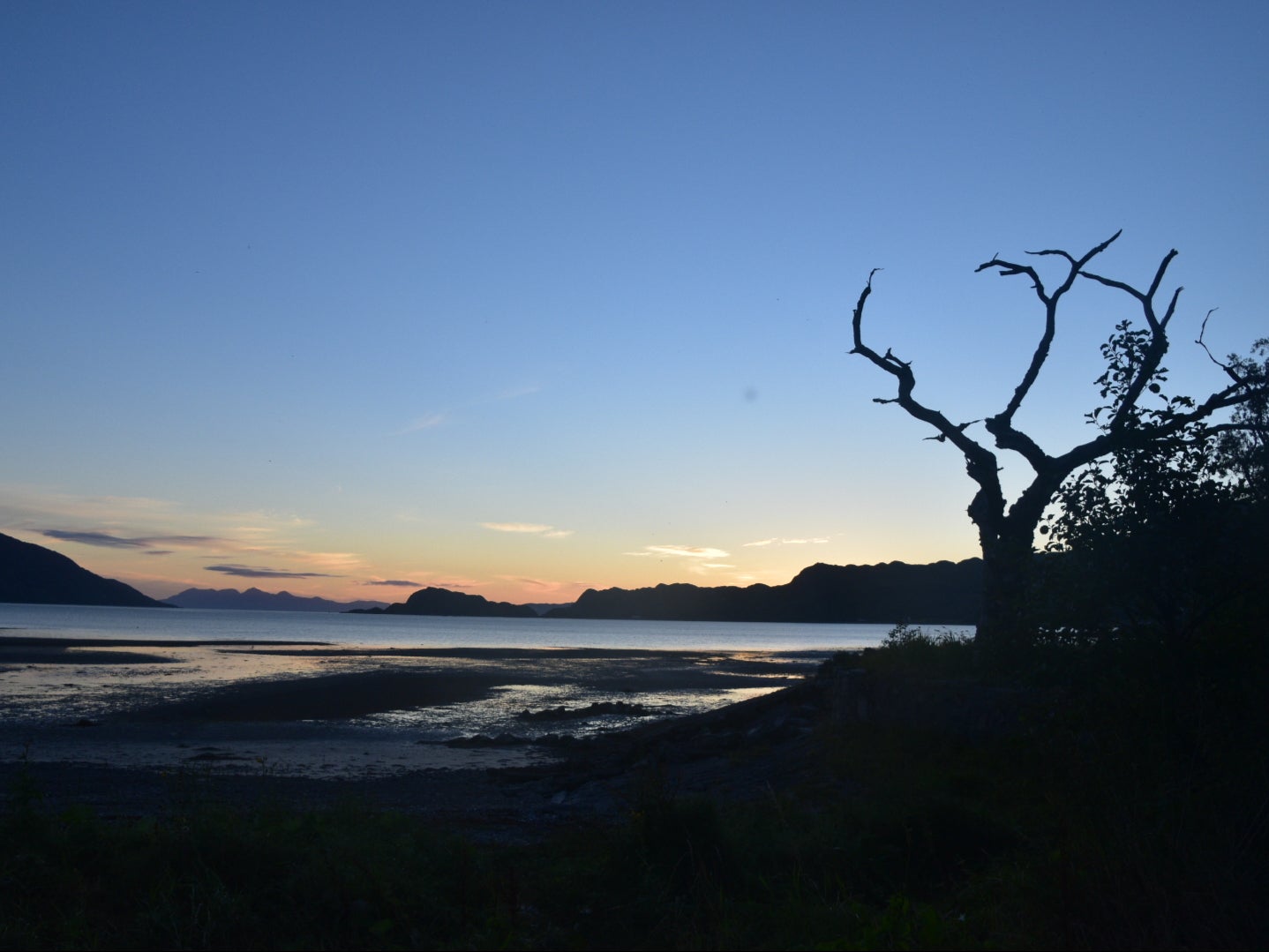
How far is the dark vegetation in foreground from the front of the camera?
247 inches

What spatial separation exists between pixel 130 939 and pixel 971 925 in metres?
6.01

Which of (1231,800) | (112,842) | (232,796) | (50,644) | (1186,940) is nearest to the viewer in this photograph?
(1186,940)

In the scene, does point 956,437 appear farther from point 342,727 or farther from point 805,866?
point 342,727

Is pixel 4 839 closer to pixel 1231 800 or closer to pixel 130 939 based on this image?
pixel 130 939

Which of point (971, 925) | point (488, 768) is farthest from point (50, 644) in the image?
point (971, 925)

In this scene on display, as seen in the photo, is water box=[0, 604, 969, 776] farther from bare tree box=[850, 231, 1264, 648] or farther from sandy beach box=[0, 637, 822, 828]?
bare tree box=[850, 231, 1264, 648]

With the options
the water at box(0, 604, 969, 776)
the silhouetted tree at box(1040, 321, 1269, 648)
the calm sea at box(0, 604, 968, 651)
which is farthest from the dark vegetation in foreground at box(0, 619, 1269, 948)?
the calm sea at box(0, 604, 968, 651)

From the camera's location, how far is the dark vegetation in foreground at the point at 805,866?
6.27 metres

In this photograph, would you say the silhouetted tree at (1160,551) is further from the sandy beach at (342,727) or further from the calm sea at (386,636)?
the calm sea at (386,636)

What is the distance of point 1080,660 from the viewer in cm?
784

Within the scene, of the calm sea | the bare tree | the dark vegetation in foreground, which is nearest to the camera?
the dark vegetation in foreground

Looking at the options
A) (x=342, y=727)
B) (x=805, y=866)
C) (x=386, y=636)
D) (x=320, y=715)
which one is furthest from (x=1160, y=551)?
(x=386, y=636)

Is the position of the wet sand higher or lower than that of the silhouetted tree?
lower

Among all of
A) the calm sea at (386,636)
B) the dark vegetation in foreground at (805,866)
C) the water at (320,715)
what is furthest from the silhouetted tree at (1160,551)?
the calm sea at (386,636)
